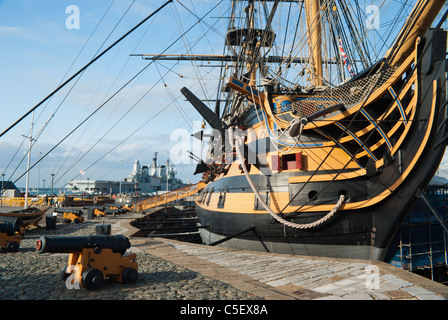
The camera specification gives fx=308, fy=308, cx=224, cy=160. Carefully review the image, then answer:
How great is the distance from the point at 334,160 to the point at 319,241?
2.59 meters

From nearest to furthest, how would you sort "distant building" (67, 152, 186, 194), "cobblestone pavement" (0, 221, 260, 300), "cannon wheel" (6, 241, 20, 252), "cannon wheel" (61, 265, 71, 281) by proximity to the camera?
"cobblestone pavement" (0, 221, 260, 300)
"cannon wheel" (61, 265, 71, 281)
"cannon wheel" (6, 241, 20, 252)
"distant building" (67, 152, 186, 194)

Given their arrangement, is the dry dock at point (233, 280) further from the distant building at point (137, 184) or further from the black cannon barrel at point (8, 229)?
the distant building at point (137, 184)

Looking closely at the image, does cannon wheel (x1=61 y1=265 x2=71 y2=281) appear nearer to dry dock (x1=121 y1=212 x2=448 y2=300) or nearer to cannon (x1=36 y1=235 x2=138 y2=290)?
cannon (x1=36 y1=235 x2=138 y2=290)

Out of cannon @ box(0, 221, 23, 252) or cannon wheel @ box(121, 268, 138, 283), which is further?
cannon @ box(0, 221, 23, 252)

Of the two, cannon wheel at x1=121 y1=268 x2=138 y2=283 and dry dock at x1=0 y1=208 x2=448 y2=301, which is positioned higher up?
cannon wheel at x1=121 y1=268 x2=138 y2=283

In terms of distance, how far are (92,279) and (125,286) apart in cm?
58

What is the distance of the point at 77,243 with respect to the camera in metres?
5.22

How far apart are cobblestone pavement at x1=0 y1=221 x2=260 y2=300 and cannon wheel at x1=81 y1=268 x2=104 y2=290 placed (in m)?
0.10

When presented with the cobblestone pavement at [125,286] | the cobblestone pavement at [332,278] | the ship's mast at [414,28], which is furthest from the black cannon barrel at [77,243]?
the ship's mast at [414,28]

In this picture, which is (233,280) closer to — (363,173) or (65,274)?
(65,274)

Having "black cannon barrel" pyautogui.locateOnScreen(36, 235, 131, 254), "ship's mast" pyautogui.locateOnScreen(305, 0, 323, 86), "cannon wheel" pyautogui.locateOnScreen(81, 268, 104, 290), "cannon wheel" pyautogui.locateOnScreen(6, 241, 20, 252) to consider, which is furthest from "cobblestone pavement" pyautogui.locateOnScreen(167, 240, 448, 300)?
"ship's mast" pyautogui.locateOnScreen(305, 0, 323, 86)

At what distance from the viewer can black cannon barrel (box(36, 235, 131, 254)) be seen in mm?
4999

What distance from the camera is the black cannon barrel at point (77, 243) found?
4999mm
